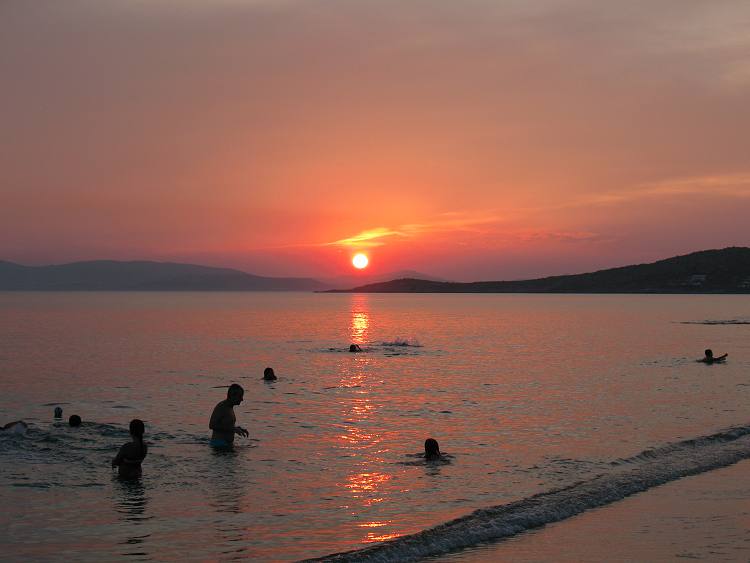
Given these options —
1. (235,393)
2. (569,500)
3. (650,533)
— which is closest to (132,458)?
(235,393)

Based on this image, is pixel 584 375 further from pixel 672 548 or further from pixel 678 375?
pixel 672 548

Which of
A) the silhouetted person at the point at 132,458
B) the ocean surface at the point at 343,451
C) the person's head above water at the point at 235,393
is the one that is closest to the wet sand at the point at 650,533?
the ocean surface at the point at 343,451

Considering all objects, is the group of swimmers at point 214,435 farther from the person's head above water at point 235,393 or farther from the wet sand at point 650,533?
the wet sand at point 650,533

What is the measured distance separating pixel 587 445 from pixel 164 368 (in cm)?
3643

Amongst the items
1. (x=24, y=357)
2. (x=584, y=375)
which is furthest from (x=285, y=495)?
(x=24, y=357)

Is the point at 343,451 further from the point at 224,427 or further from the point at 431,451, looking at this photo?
the point at 224,427

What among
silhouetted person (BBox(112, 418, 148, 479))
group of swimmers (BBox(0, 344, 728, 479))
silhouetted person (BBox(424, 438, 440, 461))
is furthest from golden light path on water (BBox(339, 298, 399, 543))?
silhouetted person (BBox(112, 418, 148, 479))

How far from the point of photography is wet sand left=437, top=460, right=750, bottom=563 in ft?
46.5

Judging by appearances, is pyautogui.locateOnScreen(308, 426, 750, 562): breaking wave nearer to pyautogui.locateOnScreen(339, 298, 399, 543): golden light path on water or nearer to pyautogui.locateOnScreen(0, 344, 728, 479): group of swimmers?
pyautogui.locateOnScreen(339, 298, 399, 543): golden light path on water

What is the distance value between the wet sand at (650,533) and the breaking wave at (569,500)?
407 millimetres

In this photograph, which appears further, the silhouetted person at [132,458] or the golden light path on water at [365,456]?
the silhouetted person at [132,458]

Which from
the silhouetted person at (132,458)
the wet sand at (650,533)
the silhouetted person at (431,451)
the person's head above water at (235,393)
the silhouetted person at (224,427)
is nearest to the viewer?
the wet sand at (650,533)

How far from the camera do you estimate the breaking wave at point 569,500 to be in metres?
14.8

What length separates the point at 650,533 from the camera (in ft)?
50.8
